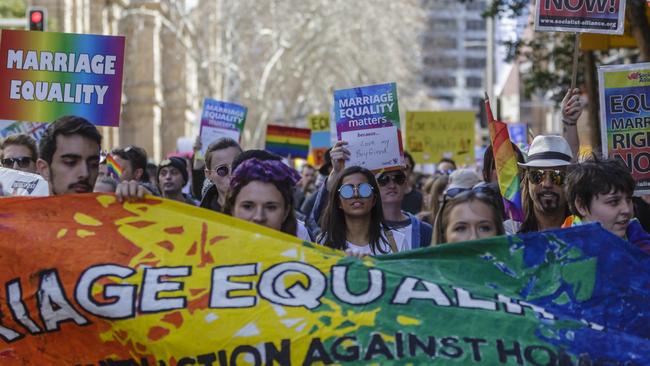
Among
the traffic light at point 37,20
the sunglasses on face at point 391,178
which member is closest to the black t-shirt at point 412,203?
the sunglasses on face at point 391,178

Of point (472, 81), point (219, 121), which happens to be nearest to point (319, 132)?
point (219, 121)

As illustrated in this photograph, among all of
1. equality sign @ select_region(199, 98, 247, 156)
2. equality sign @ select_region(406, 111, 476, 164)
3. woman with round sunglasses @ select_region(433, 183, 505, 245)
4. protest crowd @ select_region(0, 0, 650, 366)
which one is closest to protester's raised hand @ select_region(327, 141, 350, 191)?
protest crowd @ select_region(0, 0, 650, 366)

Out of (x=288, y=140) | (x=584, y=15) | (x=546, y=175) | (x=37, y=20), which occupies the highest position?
(x=37, y=20)

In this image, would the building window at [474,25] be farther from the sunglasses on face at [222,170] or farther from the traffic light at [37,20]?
the sunglasses on face at [222,170]

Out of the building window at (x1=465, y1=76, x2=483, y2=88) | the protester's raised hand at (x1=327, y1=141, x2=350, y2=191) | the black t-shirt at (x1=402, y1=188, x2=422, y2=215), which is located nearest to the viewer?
the protester's raised hand at (x1=327, y1=141, x2=350, y2=191)

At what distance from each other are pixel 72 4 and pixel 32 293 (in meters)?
28.5

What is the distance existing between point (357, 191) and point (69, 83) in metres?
2.26

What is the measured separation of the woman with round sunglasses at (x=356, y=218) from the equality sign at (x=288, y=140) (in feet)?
30.9

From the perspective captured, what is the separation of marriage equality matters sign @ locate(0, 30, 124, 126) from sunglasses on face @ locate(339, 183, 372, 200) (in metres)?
1.85

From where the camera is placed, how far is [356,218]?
21.9ft

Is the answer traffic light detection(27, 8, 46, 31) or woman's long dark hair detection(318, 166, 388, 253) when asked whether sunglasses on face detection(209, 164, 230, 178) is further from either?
traffic light detection(27, 8, 46, 31)

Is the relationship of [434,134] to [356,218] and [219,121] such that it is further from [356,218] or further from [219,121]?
[356,218]

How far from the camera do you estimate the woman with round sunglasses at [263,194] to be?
550cm

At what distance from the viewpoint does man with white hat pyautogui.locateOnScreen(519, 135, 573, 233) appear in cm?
681
